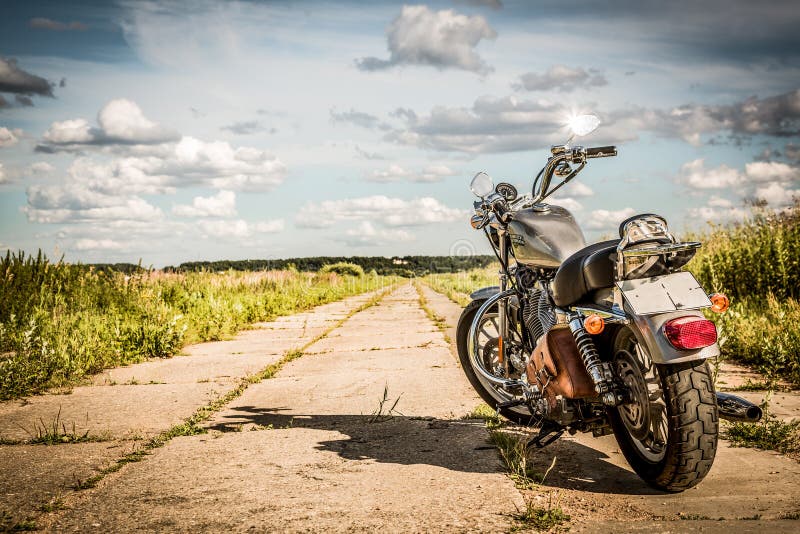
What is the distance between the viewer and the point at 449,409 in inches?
174

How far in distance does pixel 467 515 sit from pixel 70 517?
62.2 inches

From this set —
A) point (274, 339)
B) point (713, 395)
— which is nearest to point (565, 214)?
point (713, 395)

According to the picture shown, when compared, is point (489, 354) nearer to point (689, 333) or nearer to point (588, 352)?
point (588, 352)

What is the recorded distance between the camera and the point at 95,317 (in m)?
8.05

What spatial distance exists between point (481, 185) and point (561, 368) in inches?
71.5

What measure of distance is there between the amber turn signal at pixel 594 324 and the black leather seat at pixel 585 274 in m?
0.20

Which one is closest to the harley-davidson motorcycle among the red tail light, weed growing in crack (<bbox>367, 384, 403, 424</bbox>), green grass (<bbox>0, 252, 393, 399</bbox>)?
the red tail light

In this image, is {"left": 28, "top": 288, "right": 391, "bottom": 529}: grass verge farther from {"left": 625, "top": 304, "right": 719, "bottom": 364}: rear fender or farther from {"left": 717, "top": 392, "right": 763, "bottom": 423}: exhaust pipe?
{"left": 717, "top": 392, "right": 763, "bottom": 423}: exhaust pipe

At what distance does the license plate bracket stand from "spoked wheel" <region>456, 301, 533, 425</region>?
4.96 ft

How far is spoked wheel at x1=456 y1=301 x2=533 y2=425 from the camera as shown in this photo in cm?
423

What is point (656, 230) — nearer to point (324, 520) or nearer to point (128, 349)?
point (324, 520)

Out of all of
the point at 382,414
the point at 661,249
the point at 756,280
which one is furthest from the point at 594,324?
the point at 756,280

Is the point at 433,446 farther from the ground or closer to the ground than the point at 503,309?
closer to the ground

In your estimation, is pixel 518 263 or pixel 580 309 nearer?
pixel 580 309
